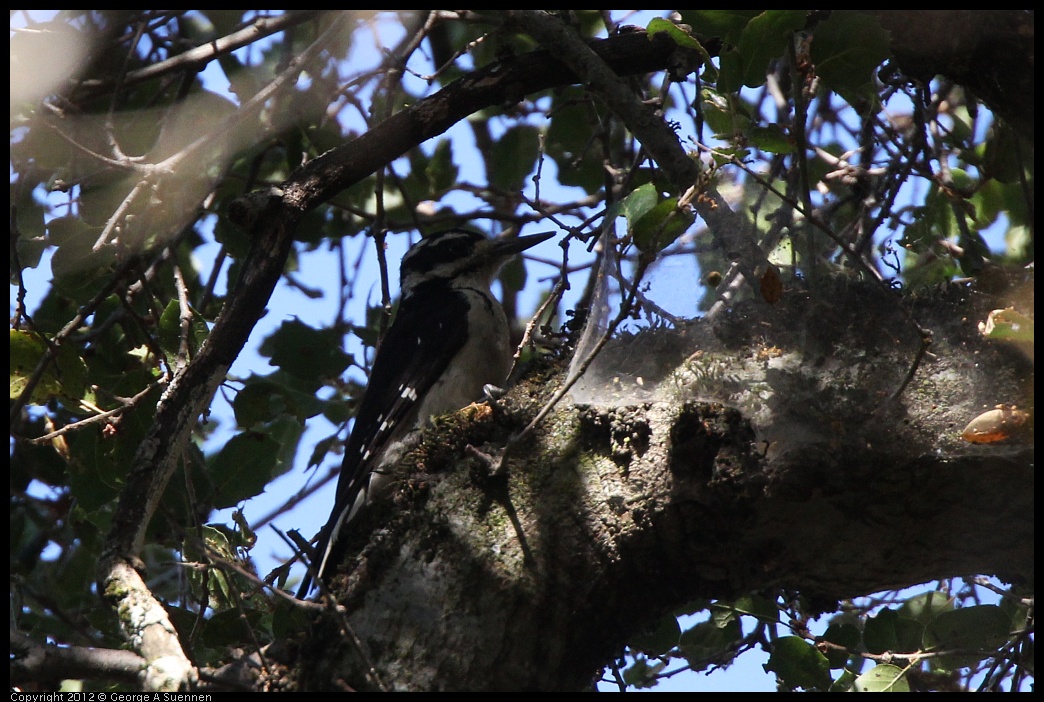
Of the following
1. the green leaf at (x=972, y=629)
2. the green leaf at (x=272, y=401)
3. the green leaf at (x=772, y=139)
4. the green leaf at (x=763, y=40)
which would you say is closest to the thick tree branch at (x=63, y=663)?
the green leaf at (x=272, y=401)

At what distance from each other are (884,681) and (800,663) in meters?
0.28

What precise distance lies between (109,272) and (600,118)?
79.8 inches

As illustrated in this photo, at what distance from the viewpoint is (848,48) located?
254 cm

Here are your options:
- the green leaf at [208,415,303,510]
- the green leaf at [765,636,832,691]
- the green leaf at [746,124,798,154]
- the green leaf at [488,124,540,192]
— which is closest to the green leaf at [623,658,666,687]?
the green leaf at [765,636,832,691]

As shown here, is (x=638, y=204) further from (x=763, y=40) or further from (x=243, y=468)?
(x=243, y=468)

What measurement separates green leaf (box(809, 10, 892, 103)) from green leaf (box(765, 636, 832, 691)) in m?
1.62

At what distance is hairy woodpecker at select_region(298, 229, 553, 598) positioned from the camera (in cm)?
352

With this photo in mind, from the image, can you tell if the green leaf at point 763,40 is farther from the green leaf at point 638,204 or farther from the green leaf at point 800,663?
the green leaf at point 800,663

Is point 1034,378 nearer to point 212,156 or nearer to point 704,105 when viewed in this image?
point 704,105

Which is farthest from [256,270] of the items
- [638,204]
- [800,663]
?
[800,663]

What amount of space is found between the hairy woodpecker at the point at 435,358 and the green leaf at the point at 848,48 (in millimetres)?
1770

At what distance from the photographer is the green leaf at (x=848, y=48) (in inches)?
98.3
